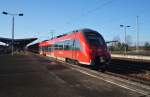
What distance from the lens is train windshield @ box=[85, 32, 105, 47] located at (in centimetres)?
2138

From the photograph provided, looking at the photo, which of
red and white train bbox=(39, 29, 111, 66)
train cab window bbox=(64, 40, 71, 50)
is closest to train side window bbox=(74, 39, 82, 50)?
red and white train bbox=(39, 29, 111, 66)

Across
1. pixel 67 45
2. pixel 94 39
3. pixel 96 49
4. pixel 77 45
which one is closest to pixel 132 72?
pixel 96 49

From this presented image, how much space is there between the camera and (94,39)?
2177cm

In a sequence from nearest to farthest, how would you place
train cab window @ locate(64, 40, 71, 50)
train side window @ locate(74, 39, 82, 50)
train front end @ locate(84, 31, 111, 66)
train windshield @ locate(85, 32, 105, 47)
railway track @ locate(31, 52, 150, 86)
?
railway track @ locate(31, 52, 150, 86) < train front end @ locate(84, 31, 111, 66) < train windshield @ locate(85, 32, 105, 47) < train side window @ locate(74, 39, 82, 50) < train cab window @ locate(64, 40, 71, 50)

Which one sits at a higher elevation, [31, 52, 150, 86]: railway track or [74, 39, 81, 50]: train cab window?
[74, 39, 81, 50]: train cab window

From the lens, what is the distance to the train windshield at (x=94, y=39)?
2138cm

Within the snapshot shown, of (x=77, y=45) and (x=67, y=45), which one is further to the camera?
(x=67, y=45)

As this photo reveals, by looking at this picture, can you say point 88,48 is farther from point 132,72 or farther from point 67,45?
point 67,45

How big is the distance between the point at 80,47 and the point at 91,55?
187 cm

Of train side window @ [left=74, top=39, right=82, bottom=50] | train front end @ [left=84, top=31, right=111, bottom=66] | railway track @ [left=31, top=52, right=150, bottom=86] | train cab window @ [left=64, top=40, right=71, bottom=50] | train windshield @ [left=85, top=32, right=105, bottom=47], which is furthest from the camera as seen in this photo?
train cab window @ [left=64, top=40, right=71, bottom=50]

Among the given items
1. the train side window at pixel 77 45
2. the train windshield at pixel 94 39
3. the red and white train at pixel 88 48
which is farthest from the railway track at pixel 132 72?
the train side window at pixel 77 45

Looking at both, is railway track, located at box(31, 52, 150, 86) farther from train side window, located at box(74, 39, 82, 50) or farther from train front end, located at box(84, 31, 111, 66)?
train side window, located at box(74, 39, 82, 50)

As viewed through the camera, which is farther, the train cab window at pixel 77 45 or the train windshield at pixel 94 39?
the train cab window at pixel 77 45

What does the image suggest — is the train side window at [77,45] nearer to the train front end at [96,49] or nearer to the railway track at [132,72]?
the train front end at [96,49]
